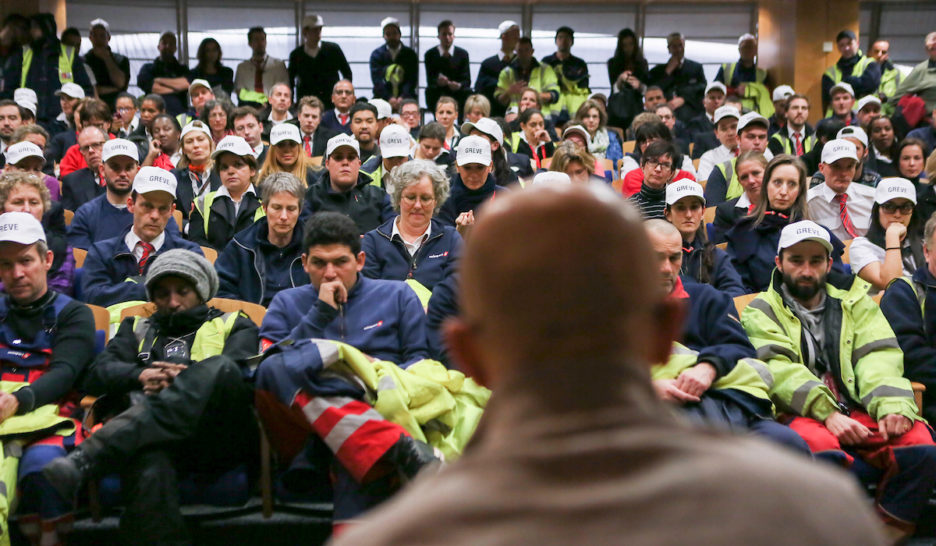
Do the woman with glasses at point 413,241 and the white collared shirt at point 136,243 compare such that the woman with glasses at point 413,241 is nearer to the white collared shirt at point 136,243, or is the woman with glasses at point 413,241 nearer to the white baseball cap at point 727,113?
the white collared shirt at point 136,243

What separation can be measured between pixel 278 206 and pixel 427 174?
2.45 feet

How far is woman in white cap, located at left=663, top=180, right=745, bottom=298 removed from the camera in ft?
16.1

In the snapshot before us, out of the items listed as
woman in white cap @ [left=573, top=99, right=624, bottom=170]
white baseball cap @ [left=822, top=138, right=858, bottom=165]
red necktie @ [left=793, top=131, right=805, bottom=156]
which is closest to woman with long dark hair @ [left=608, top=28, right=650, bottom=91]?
woman in white cap @ [left=573, top=99, right=624, bottom=170]

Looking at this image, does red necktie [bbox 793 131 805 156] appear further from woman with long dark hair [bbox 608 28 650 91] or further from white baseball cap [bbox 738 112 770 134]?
woman with long dark hair [bbox 608 28 650 91]

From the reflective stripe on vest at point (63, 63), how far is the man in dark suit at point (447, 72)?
3.58m

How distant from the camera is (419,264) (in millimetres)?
5145

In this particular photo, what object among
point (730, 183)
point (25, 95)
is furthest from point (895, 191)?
point (25, 95)

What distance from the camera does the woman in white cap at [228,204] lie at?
5824 mm

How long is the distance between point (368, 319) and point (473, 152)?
2.23m

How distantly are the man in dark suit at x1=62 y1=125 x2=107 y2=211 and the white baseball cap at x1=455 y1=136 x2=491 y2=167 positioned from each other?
237 cm

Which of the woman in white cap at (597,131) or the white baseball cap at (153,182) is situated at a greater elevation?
the woman in white cap at (597,131)

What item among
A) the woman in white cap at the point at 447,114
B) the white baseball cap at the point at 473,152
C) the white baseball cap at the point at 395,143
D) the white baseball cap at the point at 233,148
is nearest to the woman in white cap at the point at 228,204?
the white baseball cap at the point at 233,148

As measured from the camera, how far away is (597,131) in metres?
9.27

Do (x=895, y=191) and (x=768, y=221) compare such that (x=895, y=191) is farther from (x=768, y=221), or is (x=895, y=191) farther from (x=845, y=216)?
(x=768, y=221)
